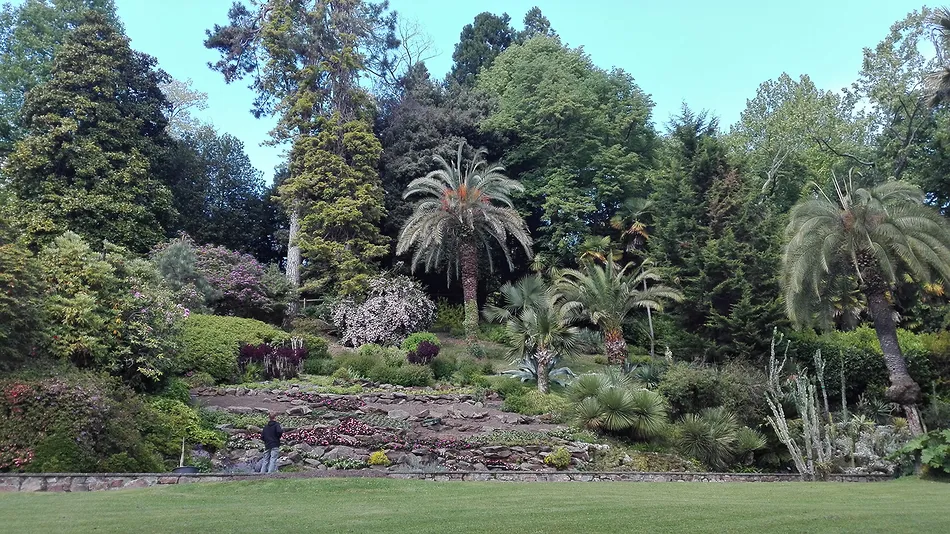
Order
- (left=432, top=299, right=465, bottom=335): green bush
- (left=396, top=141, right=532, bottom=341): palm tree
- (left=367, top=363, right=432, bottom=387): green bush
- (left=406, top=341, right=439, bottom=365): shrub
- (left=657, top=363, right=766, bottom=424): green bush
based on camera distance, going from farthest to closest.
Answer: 1. (left=432, top=299, right=465, bottom=335): green bush
2. (left=396, top=141, right=532, bottom=341): palm tree
3. (left=406, top=341, right=439, bottom=365): shrub
4. (left=367, top=363, right=432, bottom=387): green bush
5. (left=657, top=363, right=766, bottom=424): green bush

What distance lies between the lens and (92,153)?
28.8 m

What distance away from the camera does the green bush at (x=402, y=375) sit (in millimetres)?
22578

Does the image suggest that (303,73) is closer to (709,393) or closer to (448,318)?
(448,318)

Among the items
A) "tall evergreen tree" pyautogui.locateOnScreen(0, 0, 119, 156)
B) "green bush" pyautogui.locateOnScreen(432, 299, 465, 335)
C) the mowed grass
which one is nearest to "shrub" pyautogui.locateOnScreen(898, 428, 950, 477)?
the mowed grass

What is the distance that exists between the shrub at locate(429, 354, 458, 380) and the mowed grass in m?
12.3

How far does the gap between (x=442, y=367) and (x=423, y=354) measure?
0.82 meters

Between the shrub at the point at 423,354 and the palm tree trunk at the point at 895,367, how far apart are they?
13.4 m

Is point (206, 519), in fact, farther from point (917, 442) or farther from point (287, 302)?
point (287, 302)

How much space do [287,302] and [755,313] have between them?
59.0 ft

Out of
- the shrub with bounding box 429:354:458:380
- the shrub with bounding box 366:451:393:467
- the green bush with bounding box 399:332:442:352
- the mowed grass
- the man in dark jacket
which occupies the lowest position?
the mowed grass

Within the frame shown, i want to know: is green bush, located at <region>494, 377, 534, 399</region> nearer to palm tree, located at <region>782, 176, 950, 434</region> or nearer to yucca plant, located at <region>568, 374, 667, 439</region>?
yucca plant, located at <region>568, 374, 667, 439</region>

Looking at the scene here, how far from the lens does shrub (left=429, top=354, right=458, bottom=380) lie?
78.7ft

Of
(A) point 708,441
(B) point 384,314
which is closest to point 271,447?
(A) point 708,441

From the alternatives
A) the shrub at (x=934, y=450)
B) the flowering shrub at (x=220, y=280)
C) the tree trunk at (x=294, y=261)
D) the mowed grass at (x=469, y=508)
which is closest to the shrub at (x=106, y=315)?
the mowed grass at (x=469, y=508)
